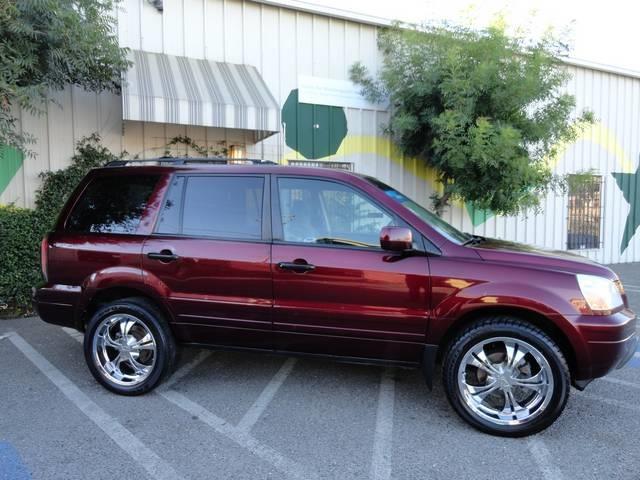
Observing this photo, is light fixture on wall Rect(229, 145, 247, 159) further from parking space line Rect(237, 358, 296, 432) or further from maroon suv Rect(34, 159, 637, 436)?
parking space line Rect(237, 358, 296, 432)

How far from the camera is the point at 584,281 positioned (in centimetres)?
329

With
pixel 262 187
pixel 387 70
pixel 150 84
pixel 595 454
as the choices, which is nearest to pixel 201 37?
pixel 150 84

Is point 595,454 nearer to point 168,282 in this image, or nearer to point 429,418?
point 429,418

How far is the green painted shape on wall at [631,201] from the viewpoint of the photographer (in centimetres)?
1252

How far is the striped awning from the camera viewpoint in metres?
6.77

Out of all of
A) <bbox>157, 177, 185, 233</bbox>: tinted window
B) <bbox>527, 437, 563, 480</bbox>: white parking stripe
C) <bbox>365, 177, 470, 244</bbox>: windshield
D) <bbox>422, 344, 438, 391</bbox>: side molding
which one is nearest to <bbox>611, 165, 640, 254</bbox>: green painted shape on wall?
<bbox>365, 177, 470, 244</bbox>: windshield

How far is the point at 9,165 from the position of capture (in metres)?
7.11

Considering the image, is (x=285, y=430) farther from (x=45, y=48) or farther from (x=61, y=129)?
(x=61, y=129)

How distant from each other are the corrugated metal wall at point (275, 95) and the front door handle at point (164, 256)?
457cm

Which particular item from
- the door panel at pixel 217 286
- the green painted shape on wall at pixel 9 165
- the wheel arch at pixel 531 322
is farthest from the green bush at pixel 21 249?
the wheel arch at pixel 531 322

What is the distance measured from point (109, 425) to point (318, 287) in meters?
1.80

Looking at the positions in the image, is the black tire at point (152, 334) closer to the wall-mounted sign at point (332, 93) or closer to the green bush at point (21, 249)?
the green bush at point (21, 249)

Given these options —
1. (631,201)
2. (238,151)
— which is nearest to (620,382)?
(238,151)

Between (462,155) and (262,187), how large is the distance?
456 cm
